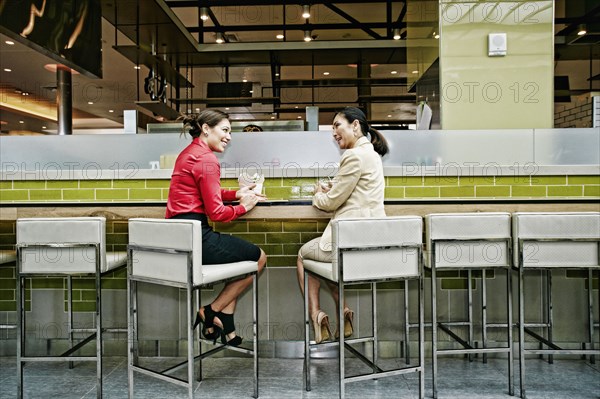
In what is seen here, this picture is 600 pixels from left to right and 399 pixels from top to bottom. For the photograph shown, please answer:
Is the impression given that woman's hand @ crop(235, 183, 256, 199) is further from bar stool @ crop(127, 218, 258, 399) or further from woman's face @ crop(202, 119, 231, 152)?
bar stool @ crop(127, 218, 258, 399)

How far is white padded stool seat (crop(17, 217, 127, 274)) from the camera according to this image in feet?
7.84

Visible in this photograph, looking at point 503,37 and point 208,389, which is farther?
point 503,37

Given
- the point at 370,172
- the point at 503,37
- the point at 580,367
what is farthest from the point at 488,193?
the point at 503,37

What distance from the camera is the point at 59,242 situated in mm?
2387

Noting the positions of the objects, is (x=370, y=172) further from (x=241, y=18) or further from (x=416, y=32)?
(x=241, y=18)

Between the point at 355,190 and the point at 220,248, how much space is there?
0.72 meters

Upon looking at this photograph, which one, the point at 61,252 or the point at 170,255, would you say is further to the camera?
the point at 61,252

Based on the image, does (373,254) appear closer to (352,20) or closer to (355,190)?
(355,190)

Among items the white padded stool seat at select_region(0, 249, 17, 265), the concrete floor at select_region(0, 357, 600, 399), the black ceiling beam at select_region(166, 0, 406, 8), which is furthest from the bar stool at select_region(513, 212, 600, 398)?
the black ceiling beam at select_region(166, 0, 406, 8)

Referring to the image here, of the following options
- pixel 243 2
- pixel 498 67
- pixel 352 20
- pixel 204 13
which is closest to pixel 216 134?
pixel 498 67

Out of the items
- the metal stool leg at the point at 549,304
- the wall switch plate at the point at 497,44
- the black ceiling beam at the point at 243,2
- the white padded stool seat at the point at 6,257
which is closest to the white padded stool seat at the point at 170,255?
the white padded stool seat at the point at 6,257

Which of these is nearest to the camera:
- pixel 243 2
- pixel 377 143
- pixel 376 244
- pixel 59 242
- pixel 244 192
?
pixel 376 244

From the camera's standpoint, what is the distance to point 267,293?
10.2 feet

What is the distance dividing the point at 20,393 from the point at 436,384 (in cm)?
201
